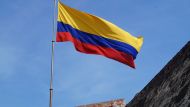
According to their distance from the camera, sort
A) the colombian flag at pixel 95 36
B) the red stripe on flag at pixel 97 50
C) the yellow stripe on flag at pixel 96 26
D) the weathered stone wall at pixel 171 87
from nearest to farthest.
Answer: the weathered stone wall at pixel 171 87 → the red stripe on flag at pixel 97 50 → the colombian flag at pixel 95 36 → the yellow stripe on flag at pixel 96 26

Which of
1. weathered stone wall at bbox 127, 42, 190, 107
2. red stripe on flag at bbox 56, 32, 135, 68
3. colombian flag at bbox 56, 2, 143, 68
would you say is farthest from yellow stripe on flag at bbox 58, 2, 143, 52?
weathered stone wall at bbox 127, 42, 190, 107

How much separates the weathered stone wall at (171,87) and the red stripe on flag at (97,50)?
623 cm

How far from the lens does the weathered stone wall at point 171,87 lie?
4640 mm

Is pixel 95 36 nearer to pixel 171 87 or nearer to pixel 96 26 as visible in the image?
pixel 96 26

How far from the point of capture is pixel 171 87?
202 inches

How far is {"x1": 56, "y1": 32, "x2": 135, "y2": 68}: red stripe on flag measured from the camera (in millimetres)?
12820

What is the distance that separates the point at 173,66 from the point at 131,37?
25.3 feet

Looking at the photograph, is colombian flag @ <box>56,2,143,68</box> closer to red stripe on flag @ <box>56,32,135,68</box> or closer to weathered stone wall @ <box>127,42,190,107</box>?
red stripe on flag @ <box>56,32,135,68</box>

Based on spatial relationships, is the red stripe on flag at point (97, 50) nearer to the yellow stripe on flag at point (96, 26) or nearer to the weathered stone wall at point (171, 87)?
the yellow stripe on flag at point (96, 26)

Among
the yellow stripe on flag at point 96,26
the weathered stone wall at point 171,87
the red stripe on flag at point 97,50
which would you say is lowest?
the weathered stone wall at point 171,87

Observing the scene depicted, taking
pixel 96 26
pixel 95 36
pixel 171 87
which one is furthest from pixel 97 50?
pixel 171 87

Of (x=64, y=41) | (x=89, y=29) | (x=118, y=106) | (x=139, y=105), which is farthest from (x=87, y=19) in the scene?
(x=139, y=105)

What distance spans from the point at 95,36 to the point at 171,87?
838 cm

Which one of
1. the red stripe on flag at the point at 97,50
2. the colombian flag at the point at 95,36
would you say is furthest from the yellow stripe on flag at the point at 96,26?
the red stripe on flag at the point at 97,50
